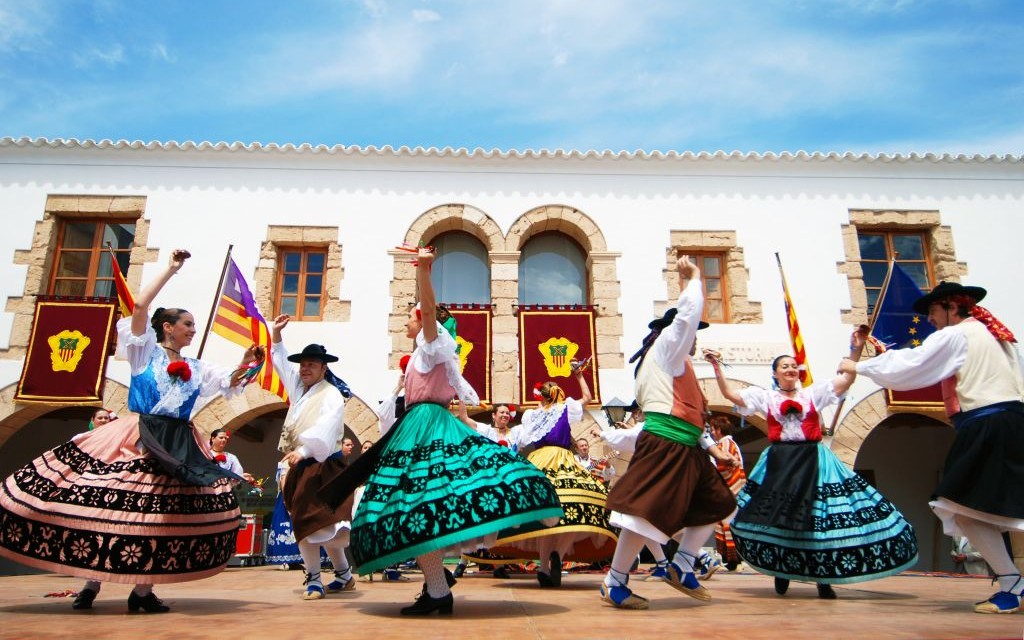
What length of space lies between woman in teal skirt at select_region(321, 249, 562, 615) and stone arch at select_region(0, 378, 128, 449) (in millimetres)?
7019

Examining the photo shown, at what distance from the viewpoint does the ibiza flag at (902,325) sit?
794 centimetres

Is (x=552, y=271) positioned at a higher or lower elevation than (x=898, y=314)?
higher

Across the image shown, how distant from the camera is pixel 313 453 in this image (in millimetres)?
4172

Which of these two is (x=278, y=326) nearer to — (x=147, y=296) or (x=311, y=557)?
(x=147, y=296)

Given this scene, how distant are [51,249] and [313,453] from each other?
798cm

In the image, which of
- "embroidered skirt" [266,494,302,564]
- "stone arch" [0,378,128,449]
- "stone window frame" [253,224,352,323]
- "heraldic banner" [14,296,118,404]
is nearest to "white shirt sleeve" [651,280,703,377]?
"embroidered skirt" [266,494,302,564]

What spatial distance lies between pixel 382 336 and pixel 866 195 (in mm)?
7276

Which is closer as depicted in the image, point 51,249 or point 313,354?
point 313,354

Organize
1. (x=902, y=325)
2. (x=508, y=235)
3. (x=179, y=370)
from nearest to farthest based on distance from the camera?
1. (x=179, y=370)
2. (x=902, y=325)
3. (x=508, y=235)

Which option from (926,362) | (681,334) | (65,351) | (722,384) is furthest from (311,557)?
(65,351)

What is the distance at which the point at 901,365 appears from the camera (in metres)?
3.78

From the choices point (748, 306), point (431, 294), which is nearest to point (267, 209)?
point (748, 306)

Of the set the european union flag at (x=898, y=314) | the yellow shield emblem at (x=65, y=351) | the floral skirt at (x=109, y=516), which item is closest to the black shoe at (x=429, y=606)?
the floral skirt at (x=109, y=516)

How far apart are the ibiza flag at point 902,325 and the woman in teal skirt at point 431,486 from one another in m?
5.66
